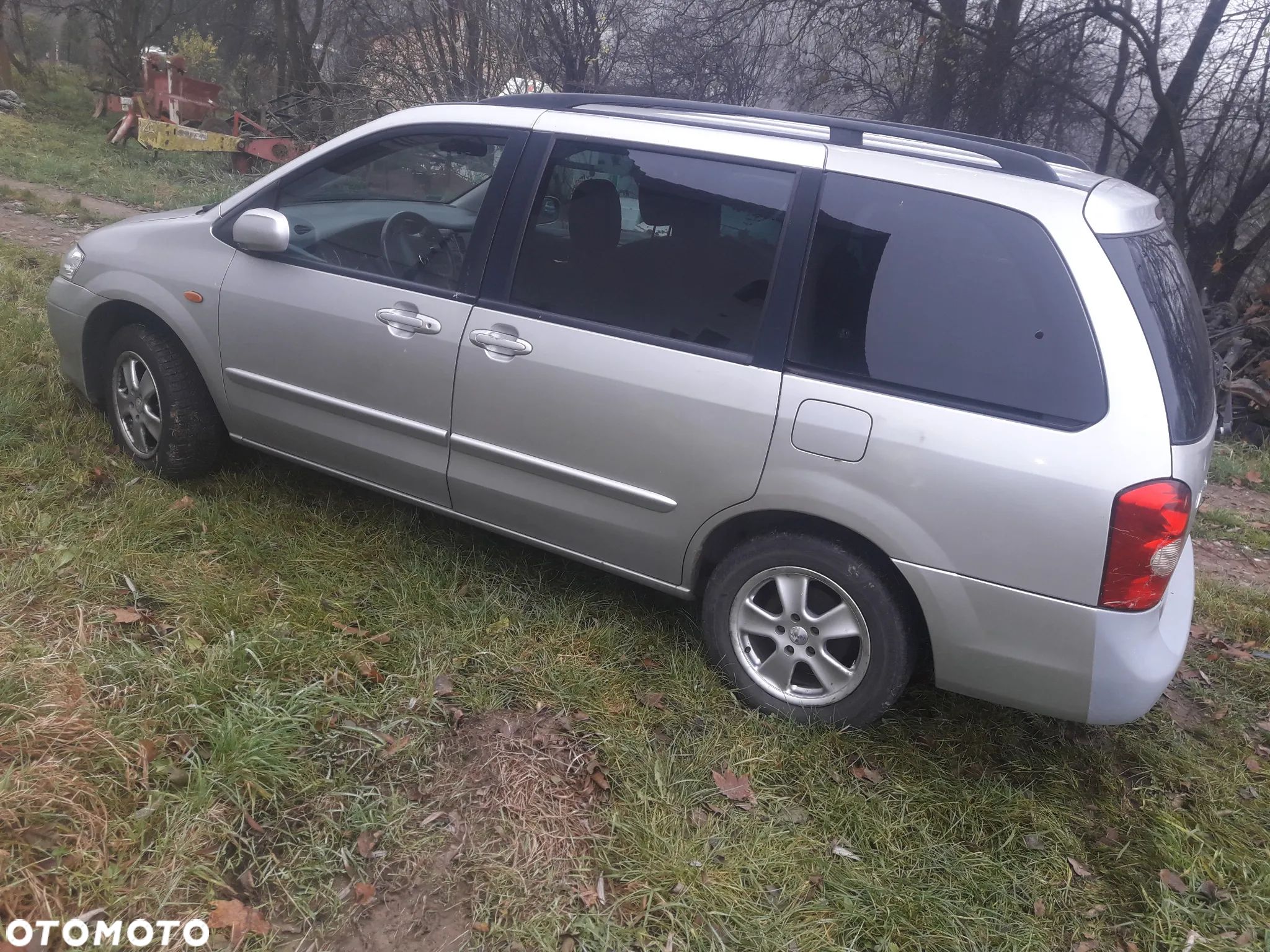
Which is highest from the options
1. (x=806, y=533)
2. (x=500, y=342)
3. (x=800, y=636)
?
(x=500, y=342)

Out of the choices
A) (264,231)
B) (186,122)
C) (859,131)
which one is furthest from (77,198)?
(859,131)

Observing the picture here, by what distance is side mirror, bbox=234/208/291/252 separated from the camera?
3.37 metres

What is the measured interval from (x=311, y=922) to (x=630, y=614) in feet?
5.37

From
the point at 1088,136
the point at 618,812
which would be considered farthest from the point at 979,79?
the point at 618,812

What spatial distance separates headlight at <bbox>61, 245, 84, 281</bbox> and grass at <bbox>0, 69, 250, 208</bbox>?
5.75m

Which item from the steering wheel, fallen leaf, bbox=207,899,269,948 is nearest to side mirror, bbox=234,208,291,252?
the steering wheel

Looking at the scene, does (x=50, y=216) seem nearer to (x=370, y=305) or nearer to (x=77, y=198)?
(x=77, y=198)

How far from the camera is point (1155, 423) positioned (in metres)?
2.35

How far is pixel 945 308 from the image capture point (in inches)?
102

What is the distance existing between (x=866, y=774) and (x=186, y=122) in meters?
16.4

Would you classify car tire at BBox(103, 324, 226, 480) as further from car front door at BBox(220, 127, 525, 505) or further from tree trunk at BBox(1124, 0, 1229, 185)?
tree trunk at BBox(1124, 0, 1229, 185)

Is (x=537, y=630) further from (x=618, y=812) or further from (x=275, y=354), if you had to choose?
(x=275, y=354)

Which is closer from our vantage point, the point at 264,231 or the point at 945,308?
the point at 945,308
